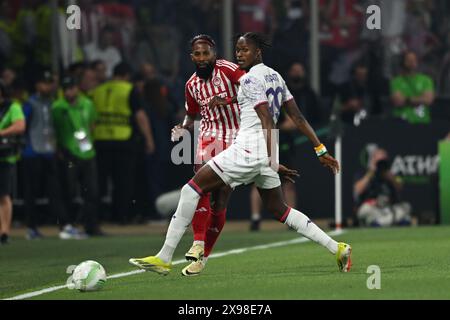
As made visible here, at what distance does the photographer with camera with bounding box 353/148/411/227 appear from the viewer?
2091 cm

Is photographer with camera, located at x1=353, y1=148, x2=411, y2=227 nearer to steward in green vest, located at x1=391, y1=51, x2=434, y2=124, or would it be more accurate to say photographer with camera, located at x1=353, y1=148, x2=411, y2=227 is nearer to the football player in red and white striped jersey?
steward in green vest, located at x1=391, y1=51, x2=434, y2=124

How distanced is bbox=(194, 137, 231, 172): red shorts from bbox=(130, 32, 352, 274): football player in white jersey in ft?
3.12

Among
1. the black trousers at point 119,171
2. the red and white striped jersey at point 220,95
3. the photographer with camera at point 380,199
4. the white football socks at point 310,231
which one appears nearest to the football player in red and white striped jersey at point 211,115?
the red and white striped jersey at point 220,95

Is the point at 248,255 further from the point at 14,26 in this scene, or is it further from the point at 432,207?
the point at 14,26

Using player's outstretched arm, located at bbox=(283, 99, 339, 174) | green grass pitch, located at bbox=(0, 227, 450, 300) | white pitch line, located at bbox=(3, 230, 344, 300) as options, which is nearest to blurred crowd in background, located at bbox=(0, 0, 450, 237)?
green grass pitch, located at bbox=(0, 227, 450, 300)

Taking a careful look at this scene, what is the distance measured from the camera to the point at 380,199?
Result: 68.5 ft

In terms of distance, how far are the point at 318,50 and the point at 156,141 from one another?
3.18 m

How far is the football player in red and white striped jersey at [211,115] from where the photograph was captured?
42.7 ft

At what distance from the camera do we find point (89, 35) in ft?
78.6

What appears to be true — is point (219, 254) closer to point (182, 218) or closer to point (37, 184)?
point (182, 218)

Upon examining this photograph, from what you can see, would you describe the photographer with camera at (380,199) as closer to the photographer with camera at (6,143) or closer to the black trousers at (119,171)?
the black trousers at (119,171)
